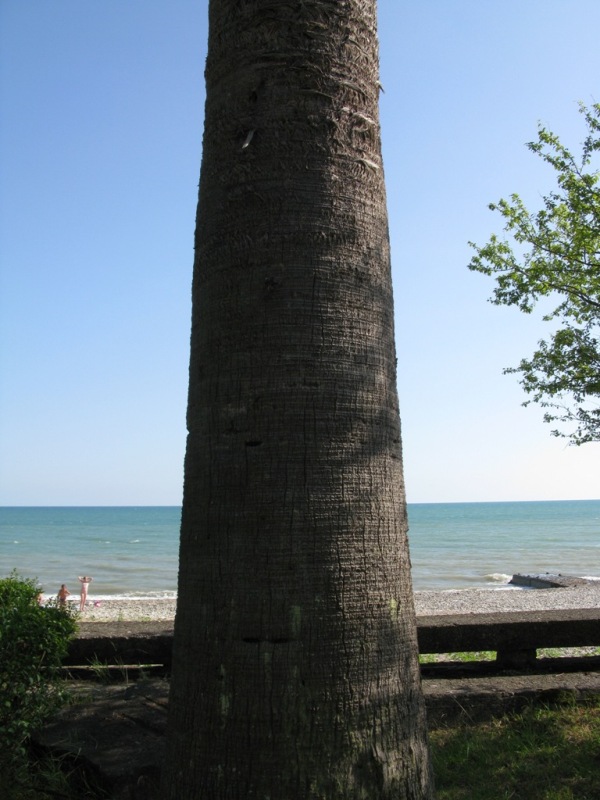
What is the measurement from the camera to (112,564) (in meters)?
39.6

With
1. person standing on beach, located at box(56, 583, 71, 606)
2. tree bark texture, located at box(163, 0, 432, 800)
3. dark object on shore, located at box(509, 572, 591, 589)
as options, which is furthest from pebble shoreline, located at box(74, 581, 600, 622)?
tree bark texture, located at box(163, 0, 432, 800)

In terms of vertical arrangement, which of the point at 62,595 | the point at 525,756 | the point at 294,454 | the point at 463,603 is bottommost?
the point at 463,603

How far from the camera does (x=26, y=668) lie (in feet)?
12.8

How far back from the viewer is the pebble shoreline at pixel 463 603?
56.2 ft

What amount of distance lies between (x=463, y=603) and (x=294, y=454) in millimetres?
17586

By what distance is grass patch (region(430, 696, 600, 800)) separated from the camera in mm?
3590

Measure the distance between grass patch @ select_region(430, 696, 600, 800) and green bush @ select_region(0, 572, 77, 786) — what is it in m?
2.10

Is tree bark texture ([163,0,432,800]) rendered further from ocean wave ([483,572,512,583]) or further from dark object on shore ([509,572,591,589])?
ocean wave ([483,572,512,583])

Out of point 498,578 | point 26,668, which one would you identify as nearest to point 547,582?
point 498,578

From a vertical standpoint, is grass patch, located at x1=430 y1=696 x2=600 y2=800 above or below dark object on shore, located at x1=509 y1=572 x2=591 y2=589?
above

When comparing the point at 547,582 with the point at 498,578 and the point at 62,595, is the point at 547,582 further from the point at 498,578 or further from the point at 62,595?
the point at 62,595

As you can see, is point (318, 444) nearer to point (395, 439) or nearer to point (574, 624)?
point (395, 439)

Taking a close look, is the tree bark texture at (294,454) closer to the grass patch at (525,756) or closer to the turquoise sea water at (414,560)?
the grass patch at (525,756)

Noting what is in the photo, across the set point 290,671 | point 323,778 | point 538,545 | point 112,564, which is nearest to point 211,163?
point 290,671
